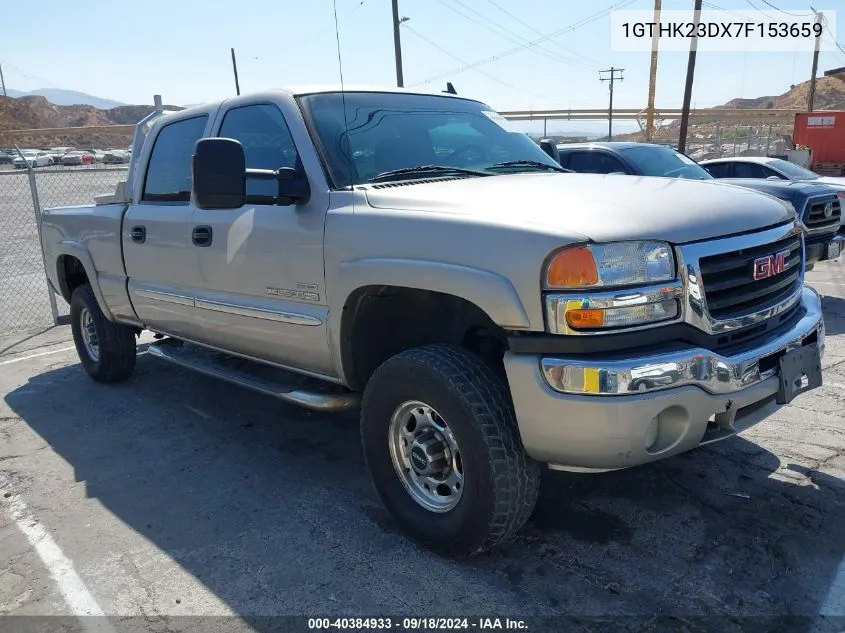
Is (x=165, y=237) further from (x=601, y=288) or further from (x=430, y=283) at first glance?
(x=601, y=288)

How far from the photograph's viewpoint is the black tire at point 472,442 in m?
2.64

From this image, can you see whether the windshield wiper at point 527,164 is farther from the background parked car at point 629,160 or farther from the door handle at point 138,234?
the background parked car at point 629,160

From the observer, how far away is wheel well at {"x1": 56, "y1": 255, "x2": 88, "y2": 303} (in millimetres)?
5957

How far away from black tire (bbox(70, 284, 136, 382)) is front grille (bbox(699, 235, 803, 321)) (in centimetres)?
452

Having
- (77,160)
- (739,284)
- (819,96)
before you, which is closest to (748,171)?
(739,284)

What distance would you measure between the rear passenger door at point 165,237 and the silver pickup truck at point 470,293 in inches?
1.2

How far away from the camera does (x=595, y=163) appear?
28.6 feet

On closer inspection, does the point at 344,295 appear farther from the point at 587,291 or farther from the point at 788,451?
the point at 788,451

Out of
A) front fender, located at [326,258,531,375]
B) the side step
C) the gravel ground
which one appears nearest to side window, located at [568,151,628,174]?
the gravel ground

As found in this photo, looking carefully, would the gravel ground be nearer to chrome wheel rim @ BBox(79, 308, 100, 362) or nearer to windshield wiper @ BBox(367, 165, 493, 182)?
chrome wheel rim @ BBox(79, 308, 100, 362)

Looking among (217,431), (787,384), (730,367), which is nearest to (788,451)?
(787,384)

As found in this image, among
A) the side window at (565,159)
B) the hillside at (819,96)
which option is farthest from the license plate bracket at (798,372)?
the hillside at (819,96)

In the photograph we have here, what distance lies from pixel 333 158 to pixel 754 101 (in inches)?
4957

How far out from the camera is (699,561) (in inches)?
113
